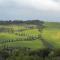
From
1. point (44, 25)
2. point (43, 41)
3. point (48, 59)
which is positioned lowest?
point (48, 59)

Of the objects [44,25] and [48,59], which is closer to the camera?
[48,59]

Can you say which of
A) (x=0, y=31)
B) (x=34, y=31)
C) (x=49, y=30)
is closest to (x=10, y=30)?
(x=0, y=31)

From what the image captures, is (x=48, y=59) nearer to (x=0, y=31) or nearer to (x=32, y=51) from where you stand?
(x=32, y=51)

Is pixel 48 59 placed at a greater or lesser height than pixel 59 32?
lesser

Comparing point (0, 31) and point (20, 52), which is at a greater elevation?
point (0, 31)

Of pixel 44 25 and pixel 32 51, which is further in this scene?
pixel 44 25

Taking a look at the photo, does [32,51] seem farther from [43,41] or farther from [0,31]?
[0,31]

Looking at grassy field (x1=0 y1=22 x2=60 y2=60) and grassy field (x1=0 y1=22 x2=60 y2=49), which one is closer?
grassy field (x1=0 y1=22 x2=60 y2=60)

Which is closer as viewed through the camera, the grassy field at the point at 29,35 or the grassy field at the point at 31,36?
the grassy field at the point at 31,36

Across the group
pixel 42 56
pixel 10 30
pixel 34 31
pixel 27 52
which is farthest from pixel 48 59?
pixel 10 30
